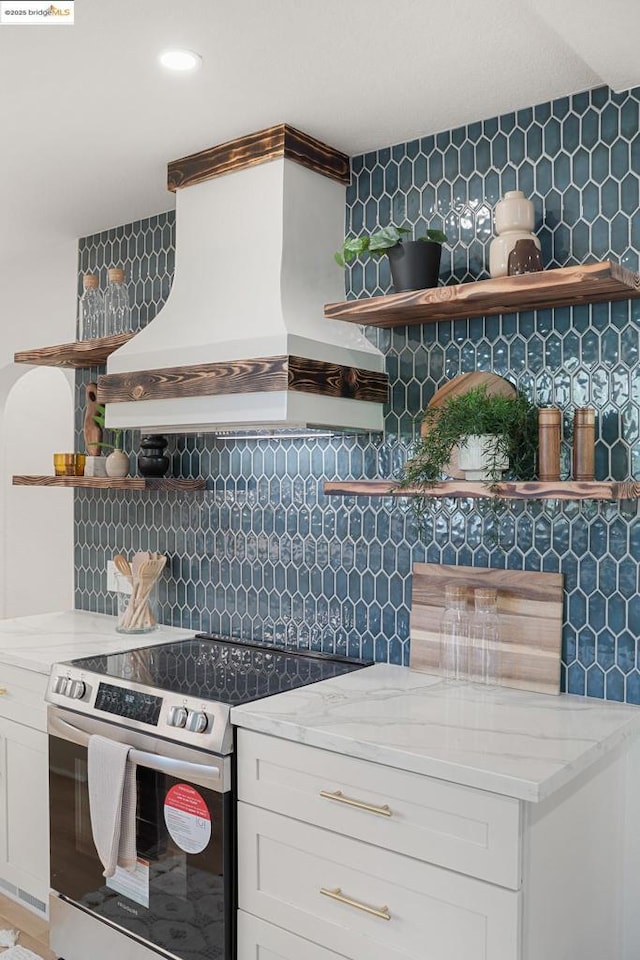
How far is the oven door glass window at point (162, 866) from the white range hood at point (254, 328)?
3.54 ft

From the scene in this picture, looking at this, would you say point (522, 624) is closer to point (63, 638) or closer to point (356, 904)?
point (356, 904)

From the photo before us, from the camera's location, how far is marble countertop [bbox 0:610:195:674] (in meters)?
2.85

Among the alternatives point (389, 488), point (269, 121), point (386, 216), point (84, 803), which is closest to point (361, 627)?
point (389, 488)

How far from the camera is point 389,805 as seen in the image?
6.18ft

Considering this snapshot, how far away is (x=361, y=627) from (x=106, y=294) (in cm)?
168

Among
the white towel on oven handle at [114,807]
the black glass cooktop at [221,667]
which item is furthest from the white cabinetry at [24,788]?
the white towel on oven handle at [114,807]

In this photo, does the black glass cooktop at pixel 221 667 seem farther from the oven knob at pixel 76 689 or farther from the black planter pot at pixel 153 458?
the black planter pot at pixel 153 458

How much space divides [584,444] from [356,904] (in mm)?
1242

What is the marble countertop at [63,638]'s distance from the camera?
9.36 ft

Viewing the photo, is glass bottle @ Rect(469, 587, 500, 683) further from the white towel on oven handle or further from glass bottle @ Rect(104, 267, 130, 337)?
glass bottle @ Rect(104, 267, 130, 337)

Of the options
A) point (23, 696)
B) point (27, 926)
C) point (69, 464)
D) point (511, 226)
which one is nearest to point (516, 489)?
point (511, 226)

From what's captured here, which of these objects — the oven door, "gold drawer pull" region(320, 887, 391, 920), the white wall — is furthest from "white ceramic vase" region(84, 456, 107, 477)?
"gold drawer pull" region(320, 887, 391, 920)

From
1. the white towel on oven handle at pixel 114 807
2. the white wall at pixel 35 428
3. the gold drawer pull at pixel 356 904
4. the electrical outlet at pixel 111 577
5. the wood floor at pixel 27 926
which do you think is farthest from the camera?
the white wall at pixel 35 428

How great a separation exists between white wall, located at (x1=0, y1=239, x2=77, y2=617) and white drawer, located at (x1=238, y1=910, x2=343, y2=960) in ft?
6.81
